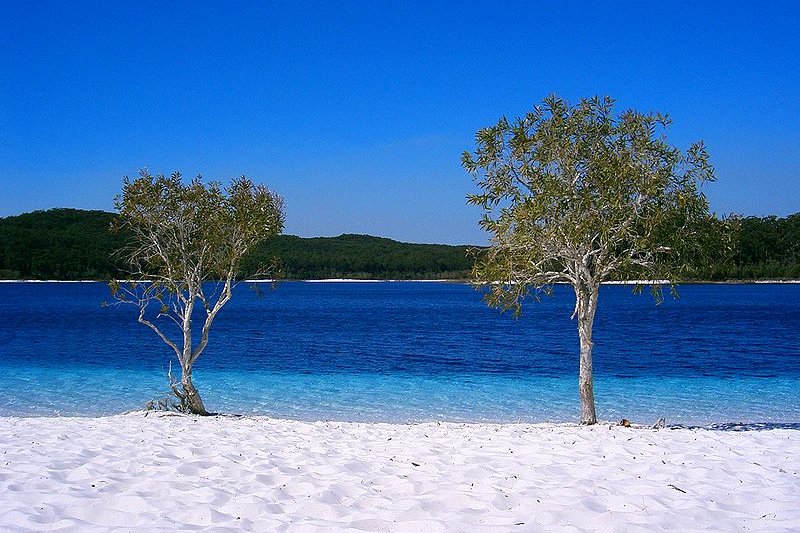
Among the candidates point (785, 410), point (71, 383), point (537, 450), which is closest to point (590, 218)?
point (537, 450)

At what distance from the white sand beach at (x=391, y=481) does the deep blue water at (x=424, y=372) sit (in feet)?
22.3

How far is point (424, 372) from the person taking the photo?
28094mm

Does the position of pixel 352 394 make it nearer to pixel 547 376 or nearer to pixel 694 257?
pixel 547 376

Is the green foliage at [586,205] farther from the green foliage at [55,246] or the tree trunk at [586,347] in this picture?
the green foliage at [55,246]

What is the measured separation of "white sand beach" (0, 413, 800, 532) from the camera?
680cm

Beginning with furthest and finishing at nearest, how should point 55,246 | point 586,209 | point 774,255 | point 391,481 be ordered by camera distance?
point 55,246, point 774,255, point 586,209, point 391,481

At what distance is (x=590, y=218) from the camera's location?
45.4ft

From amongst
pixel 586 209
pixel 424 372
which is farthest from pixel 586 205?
pixel 424 372

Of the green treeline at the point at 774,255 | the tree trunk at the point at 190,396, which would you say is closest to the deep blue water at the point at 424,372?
the tree trunk at the point at 190,396

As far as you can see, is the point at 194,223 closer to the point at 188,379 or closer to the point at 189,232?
→ the point at 189,232

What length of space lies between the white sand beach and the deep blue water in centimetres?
680

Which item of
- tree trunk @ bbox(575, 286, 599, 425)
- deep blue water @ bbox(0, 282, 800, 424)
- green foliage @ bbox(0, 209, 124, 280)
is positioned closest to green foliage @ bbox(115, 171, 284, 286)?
deep blue water @ bbox(0, 282, 800, 424)

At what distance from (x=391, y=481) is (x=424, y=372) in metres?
19.6

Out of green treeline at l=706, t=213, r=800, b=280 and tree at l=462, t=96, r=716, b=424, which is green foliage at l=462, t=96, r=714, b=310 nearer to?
tree at l=462, t=96, r=716, b=424
